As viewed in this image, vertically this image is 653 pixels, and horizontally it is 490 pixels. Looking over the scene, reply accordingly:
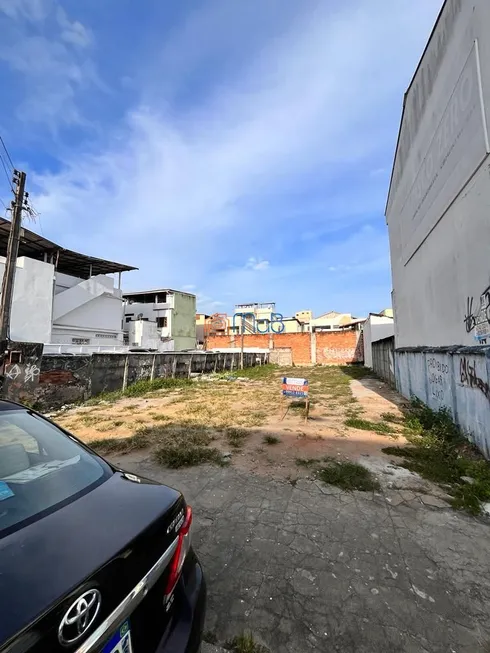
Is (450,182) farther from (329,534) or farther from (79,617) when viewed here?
(79,617)

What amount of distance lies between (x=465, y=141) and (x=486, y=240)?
210 centimetres

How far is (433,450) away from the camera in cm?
450

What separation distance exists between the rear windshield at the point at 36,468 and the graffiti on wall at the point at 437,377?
5.81 m

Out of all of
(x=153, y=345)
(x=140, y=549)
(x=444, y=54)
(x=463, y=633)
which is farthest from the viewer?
(x=153, y=345)

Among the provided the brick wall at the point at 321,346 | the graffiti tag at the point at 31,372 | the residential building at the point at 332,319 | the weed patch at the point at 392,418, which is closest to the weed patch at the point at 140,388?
the graffiti tag at the point at 31,372

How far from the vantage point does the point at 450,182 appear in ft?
20.0

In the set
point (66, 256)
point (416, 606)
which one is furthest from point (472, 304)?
point (66, 256)

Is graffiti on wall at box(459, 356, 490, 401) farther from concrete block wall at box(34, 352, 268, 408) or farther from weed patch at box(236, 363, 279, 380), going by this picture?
weed patch at box(236, 363, 279, 380)

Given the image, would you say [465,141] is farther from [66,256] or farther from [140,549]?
[66,256]

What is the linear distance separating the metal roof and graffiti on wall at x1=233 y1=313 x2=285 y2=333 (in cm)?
1831

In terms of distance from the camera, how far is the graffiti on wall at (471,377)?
401cm

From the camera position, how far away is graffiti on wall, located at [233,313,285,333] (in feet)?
135

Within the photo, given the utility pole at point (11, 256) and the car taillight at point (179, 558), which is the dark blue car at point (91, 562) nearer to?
the car taillight at point (179, 558)

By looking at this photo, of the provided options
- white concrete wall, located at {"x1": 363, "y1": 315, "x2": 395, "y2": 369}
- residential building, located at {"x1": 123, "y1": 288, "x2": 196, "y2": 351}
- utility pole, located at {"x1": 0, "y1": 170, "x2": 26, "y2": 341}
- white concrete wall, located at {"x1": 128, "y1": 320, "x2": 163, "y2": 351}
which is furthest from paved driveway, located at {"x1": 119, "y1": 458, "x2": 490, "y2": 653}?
residential building, located at {"x1": 123, "y1": 288, "x2": 196, "y2": 351}
